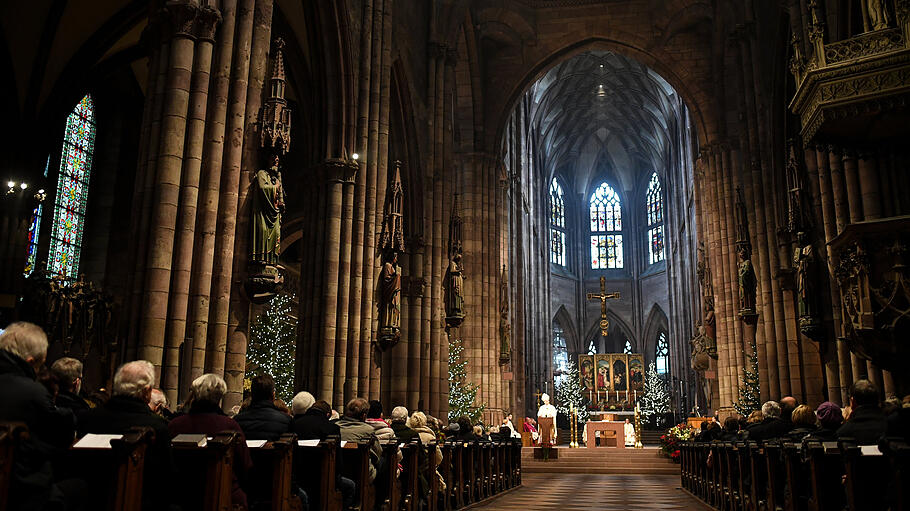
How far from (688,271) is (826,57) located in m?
26.4

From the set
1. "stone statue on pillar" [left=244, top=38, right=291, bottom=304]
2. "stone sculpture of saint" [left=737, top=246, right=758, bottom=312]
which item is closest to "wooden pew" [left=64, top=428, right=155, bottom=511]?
"stone statue on pillar" [left=244, top=38, right=291, bottom=304]

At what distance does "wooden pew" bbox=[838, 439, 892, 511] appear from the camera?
4.73 m

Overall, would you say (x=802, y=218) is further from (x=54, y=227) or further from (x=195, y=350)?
(x=54, y=227)

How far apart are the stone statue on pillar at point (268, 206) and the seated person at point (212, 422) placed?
4.86 m

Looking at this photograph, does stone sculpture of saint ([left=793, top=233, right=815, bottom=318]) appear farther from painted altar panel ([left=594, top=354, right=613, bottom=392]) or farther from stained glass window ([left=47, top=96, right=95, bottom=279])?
painted altar panel ([left=594, top=354, right=613, bottom=392])

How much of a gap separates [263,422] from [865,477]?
3.95 meters

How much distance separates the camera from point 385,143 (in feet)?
48.5

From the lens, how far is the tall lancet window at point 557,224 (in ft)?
155

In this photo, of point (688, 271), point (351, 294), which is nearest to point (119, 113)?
point (351, 294)

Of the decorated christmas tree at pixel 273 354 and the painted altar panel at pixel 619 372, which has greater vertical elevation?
the painted altar panel at pixel 619 372

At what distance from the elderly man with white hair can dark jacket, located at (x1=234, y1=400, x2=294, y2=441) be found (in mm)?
1350

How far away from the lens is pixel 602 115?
140ft

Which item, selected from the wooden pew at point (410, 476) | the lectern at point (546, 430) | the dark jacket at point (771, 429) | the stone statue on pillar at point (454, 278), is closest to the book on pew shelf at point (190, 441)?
the wooden pew at point (410, 476)

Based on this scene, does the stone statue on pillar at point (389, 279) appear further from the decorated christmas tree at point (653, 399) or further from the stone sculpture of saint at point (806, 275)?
the decorated christmas tree at point (653, 399)
